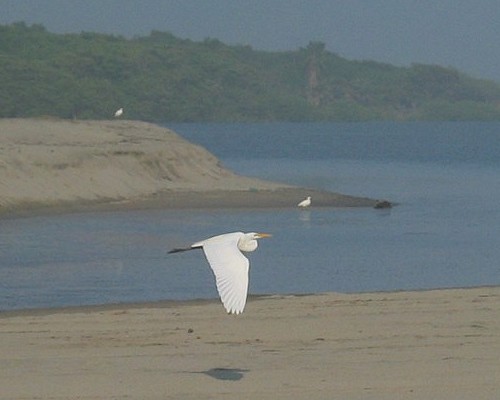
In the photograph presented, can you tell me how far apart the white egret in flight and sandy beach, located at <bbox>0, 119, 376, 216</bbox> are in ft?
45.7

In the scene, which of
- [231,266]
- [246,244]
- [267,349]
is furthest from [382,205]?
[231,266]

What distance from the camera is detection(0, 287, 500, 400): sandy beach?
27.0 ft

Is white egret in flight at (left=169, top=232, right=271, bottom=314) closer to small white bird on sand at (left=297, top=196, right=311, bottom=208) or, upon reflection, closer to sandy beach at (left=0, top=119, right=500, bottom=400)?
sandy beach at (left=0, top=119, right=500, bottom=400)

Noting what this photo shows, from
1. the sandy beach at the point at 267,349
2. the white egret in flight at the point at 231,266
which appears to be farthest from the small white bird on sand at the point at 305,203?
the white egret in flight at the point at 231,266

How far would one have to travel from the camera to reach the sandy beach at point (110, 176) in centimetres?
2477

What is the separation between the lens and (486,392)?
8125 mm

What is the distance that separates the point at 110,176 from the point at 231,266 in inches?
757

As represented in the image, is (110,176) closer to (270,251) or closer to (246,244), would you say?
(270,251)

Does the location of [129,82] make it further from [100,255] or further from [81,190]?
[100,255]

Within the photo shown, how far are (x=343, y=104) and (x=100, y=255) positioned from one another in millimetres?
149496

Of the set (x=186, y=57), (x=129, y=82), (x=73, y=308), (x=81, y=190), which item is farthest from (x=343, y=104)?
(x=73, y=308)

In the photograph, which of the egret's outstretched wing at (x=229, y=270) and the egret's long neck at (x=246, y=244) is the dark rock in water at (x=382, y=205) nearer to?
the egret's long neck at (x=246, y=244)

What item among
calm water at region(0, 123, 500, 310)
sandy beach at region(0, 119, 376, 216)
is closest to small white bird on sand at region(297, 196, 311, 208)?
calm water at region(0, 123, 500, 310)

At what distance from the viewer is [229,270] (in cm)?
825
